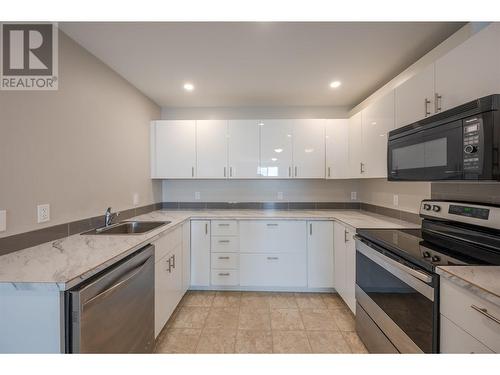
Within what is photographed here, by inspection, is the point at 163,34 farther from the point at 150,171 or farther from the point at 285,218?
the point at 285,218

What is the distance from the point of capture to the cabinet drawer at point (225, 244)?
8.20 feet

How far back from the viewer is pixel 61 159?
1511 millimetres

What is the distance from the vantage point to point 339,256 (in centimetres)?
226

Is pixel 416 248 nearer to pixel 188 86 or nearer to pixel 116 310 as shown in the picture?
pixel 116 310

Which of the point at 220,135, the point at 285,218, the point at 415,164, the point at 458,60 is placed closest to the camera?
the point at 458,60

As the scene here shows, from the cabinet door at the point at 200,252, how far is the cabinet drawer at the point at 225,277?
0.27 feet

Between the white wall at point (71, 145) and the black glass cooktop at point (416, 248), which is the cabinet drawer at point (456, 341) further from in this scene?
the white wall at point (71, 145)

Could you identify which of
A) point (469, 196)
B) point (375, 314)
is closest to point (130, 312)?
point (375, 314)

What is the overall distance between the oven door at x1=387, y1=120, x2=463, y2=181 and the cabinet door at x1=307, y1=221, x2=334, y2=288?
971 millimetres

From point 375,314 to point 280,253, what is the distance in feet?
3.73

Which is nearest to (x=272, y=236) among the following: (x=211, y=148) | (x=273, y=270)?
(x=273, y=270)

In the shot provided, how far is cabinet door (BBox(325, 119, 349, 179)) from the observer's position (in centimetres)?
274

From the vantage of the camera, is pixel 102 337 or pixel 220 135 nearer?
pixel 102 337

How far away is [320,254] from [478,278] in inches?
64.9
